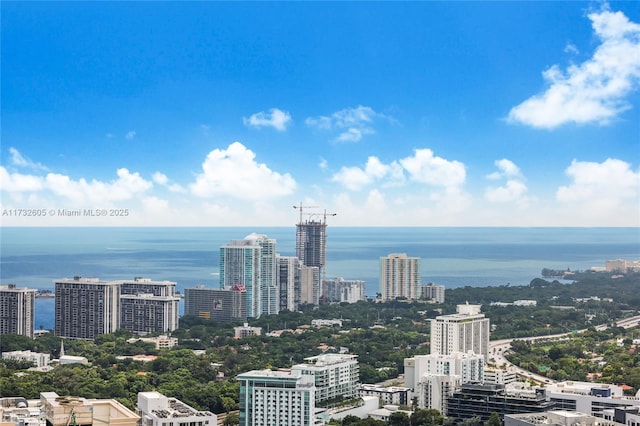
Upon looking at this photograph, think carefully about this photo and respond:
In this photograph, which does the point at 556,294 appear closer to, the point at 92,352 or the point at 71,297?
the point at 71,297

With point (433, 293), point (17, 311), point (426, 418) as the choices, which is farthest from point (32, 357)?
point (433, 293)

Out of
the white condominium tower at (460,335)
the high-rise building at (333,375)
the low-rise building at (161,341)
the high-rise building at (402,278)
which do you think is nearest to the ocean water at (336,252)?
the low-rise building at (161,341)

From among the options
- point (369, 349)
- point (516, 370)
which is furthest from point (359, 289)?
point (516, 370)

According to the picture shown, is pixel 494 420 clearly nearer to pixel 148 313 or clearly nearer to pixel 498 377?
pixel 498 377

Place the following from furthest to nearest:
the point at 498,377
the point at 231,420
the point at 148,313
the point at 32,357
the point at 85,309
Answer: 1. the point at 148,313
2. the point at 85,309
3. the point at 32,357
4. the point at 498,377
5. the point at 231,420

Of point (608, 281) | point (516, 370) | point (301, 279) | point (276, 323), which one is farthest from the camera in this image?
point (608, 281)
